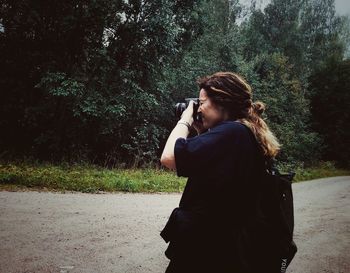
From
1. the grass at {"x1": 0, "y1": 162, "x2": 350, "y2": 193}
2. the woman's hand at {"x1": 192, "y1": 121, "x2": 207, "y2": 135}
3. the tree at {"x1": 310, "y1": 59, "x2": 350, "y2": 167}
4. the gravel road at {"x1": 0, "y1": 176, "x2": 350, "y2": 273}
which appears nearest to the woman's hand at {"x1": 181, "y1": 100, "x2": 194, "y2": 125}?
the woman's hand at {"x1": 192, "y1": 121, "x2": 207, "y2": 135}

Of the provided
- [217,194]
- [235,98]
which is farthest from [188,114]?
[217,194]

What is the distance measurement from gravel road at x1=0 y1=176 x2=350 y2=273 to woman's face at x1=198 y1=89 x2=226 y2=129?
111 inches

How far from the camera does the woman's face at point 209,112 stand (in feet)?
5.71

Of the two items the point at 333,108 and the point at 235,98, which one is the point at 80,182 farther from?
the point at 333,108

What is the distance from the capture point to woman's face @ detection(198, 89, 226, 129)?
1.74m

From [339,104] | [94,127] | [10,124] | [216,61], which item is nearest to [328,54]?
[339,104]

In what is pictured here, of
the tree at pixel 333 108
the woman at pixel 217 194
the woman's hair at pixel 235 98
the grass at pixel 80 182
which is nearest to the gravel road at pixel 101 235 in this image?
the grass at pixel 80 182

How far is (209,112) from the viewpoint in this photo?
1761mm

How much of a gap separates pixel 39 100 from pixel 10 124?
2.03 metres

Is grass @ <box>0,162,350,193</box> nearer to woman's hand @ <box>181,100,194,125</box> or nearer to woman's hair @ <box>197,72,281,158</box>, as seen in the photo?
woman's hand @ <box>181,100,194,125</box>

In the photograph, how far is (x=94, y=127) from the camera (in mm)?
15617

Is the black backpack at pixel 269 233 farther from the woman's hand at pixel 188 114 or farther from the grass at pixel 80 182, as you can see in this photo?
the grass at pixel 80 182

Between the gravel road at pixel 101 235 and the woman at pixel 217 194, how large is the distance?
265 cm

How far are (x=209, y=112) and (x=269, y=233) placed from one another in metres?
0.65
